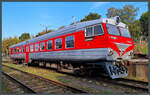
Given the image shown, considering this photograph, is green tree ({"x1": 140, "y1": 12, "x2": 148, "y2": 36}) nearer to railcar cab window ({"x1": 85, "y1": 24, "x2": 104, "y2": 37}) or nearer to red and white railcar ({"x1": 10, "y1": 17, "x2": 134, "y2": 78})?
red and white railcar ({"x1": 10, "y1": 17, "x2": 134, "y2": 78})

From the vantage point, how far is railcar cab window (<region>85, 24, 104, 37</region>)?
25.9 feet

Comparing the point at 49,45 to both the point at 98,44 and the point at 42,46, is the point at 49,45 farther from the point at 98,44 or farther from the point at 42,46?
the point at 98,44

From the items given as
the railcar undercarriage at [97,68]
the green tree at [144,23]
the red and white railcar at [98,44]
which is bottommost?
the railcar undercarriage at [97,68]

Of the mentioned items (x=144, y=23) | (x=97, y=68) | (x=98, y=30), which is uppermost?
(x=144, y=23)

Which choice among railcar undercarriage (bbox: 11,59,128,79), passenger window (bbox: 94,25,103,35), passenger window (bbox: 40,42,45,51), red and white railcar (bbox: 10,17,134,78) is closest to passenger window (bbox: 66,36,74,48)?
red and white railcar (bbox: 10,17,134,78)

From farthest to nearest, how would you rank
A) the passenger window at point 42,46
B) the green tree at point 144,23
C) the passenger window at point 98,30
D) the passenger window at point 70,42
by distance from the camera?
the green tree at point 144,23 → the passenger window at point 42,46 → the passenger window at point 70,42 → the passenger window at point 98,30

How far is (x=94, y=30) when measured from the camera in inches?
321

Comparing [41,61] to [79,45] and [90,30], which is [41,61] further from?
[90,30]

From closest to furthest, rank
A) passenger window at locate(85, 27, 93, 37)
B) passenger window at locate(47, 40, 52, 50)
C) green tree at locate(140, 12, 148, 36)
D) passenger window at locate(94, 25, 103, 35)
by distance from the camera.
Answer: passenger window at locate(94, 25, 103, 35) < passenger window at locate(85, 27, 93, 37) < passenger window at locate(47, 40, 52, 50) < green tree at locate(140, 12, 148, 36)

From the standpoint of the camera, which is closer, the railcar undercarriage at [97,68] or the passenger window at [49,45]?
the railcar undercarriage at [97,68]

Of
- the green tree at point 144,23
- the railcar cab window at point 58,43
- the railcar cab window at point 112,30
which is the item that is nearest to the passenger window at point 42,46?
the railcar cab window at point 58,43

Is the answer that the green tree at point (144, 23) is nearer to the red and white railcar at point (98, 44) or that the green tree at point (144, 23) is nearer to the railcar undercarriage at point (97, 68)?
the red and white railcar at point (98, 44)

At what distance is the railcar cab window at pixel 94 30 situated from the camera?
311 inches

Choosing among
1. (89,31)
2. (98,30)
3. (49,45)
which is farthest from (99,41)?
(49,45)
